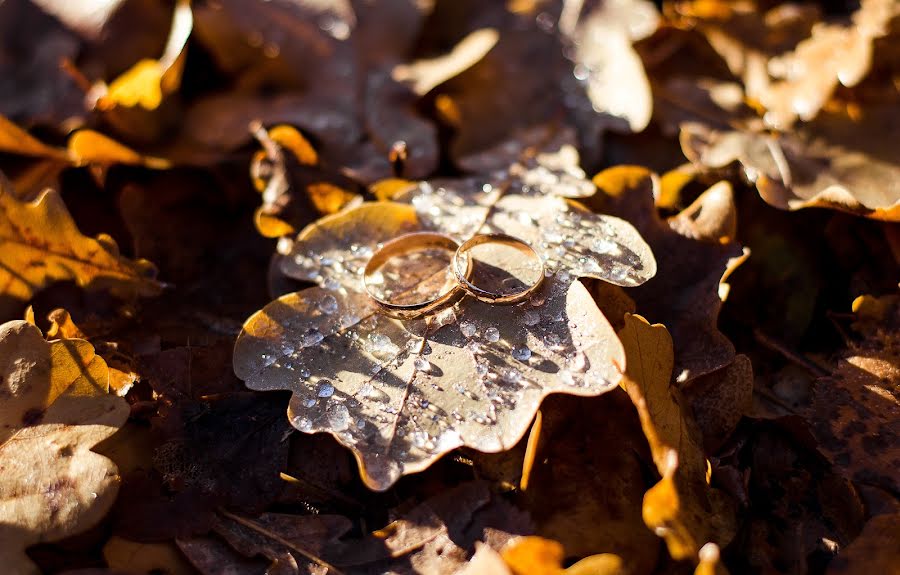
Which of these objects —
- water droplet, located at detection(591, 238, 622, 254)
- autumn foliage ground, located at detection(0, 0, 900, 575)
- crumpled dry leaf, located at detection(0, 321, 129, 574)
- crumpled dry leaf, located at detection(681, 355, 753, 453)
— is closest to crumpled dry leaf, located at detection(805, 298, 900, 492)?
autumn foliage ground, located at detection(0, 0, 900, 575)

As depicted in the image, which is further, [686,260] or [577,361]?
[686,260]

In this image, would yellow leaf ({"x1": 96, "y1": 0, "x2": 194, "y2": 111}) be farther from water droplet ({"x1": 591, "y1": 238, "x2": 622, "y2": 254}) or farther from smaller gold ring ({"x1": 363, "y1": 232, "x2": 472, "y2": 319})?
water droplet ({"x1": 591, "y1": 238, "x2": 622, "y2": 254})

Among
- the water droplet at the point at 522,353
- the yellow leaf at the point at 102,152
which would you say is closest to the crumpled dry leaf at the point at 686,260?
the water droplet at the point at 522,353

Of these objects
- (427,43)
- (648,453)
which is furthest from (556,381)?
(427,43)

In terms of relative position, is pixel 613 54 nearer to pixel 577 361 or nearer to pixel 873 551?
pixel 577 361

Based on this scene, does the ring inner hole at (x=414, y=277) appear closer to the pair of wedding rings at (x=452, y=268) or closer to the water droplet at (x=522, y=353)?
the pair of wedding rings at (x=452, y=268)

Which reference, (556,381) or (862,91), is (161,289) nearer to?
(556,381)

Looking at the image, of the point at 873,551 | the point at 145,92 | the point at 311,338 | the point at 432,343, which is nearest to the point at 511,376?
the point at 432,343
